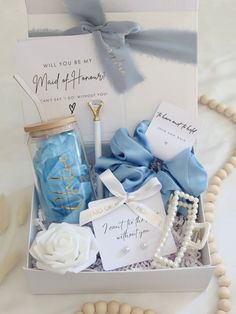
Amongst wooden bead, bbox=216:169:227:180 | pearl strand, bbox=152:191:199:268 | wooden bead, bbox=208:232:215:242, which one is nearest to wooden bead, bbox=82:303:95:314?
pearl strand, bbox=152:191:199:268

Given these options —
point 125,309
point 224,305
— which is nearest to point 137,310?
point 125,309

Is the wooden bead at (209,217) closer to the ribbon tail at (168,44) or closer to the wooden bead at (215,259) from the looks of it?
the wooden bead at (215,259)


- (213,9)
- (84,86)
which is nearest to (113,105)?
(84,86)

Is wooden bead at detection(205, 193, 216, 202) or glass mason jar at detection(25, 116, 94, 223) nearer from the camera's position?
glass mason jar at detection(25, 116, 94, 223)

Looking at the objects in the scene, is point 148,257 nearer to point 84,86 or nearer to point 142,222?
point 142,222

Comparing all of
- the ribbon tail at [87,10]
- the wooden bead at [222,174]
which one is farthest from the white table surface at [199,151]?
the ribbon tail at [87,10]

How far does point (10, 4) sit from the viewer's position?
1.21 meters

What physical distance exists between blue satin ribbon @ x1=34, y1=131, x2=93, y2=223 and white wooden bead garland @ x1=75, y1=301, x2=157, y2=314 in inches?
4.8

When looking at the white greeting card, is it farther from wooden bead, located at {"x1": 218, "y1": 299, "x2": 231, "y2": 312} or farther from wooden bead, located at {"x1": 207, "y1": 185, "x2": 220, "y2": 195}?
wooden bead, located at {"x1": 218, "y1": 299, "x2": 231, "y2": 312}

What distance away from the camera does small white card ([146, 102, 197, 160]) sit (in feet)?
2.63

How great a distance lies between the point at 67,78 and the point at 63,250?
0.28 meters

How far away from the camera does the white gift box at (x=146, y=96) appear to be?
0.69 metres

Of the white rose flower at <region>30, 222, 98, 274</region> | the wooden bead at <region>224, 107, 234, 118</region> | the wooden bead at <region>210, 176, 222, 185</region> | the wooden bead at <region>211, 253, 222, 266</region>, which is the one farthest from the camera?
the wooden bead at <region>224, 107, 234, 118</region>

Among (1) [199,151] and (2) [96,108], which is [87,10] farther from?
(1) [199,151]
